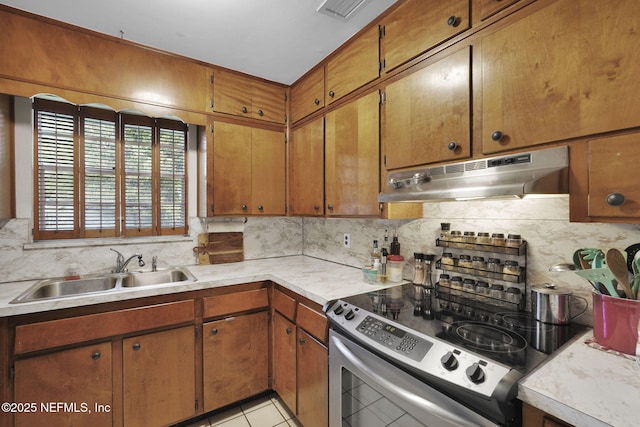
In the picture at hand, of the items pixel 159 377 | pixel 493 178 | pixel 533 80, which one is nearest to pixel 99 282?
pixel 159 377

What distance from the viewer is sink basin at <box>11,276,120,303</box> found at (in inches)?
73.4

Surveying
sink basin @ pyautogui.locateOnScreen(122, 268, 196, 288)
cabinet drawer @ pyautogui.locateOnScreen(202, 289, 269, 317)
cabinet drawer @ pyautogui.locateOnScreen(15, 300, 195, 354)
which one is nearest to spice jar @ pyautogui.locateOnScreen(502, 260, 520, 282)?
cabinet drawer @ pyautogui.locateOnScreen(202, 289, 269, 317)

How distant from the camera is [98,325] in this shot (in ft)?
5.34

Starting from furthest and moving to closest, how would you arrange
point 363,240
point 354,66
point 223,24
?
point 363,240, point 354,66, point 223,24

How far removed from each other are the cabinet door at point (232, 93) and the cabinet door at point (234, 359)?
1.62 meters

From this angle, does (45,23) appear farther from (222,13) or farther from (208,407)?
(208,407)

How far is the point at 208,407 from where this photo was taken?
195 centimetres

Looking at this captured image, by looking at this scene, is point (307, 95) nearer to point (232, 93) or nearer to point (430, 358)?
point (232, 93)

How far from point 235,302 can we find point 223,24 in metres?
1.78

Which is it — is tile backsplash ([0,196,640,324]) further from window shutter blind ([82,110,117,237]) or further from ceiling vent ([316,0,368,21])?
ceiling vent ([316,0,368,21])

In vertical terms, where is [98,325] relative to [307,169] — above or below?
below

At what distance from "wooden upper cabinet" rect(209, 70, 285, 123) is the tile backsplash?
97 centimetres

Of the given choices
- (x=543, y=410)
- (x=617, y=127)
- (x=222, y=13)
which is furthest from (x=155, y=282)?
(x=617, y=127)

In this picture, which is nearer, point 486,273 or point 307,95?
point 486,273
